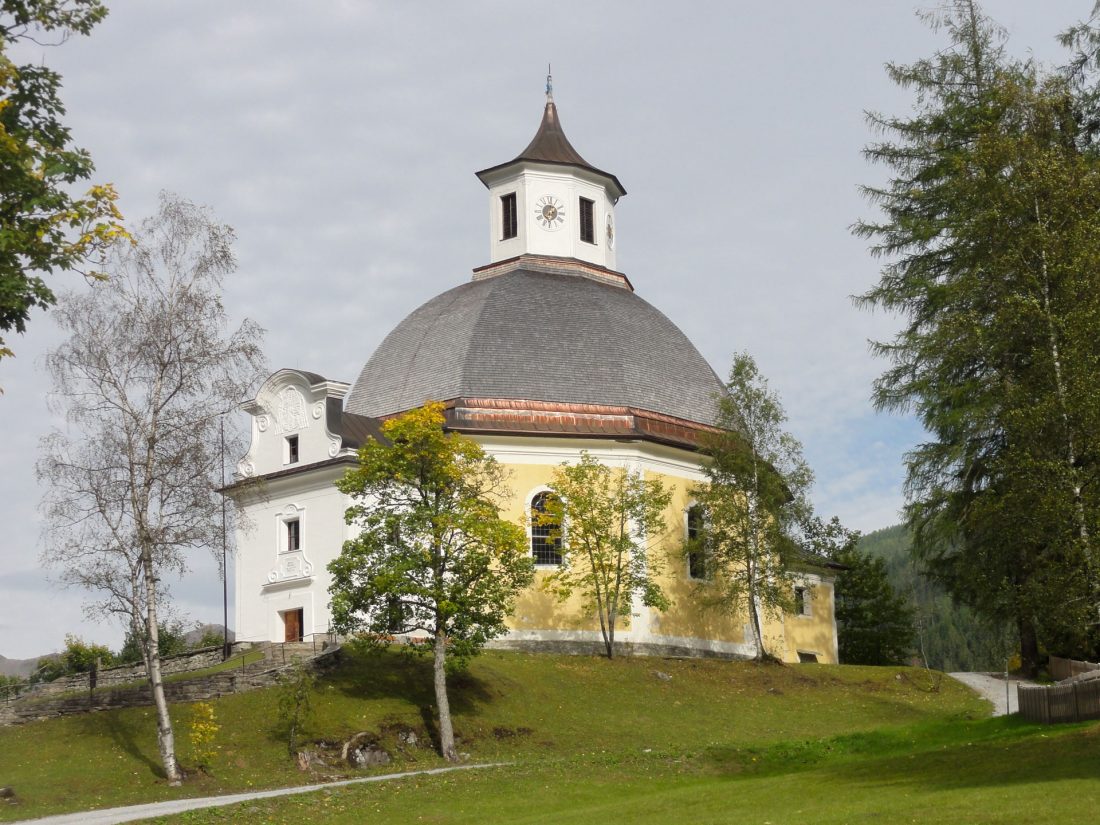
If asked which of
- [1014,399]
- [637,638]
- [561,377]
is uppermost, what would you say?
[561,377]

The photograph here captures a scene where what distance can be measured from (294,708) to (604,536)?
1190 centimetres

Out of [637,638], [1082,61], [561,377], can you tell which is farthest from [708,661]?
[1082,61]

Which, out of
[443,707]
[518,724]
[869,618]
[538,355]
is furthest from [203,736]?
[869,618]

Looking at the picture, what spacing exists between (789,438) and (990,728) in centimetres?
1560

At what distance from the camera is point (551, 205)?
4991cm

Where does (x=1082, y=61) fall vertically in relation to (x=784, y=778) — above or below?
above

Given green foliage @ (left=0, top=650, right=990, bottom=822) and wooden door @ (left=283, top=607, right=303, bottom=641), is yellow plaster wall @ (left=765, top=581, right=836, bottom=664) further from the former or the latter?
wooden door @ (left=283, top=607, right=303, bottom=641)

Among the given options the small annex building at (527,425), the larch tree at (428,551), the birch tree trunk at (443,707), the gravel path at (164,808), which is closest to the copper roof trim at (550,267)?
the small annex building at (527,425)

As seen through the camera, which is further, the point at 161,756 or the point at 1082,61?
the point at 1082,61

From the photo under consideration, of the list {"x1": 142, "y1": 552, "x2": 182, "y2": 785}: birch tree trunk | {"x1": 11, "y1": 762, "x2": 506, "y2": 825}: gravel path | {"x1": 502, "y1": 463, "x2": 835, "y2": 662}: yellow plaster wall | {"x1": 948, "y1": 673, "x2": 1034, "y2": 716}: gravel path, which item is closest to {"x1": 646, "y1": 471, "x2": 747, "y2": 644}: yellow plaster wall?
{"x1": 502, "y1": 463, "x2": 835, "y2": 662}: yellow plaster wall

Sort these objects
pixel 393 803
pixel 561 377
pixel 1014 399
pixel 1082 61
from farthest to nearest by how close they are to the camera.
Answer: pixel 561 377, pixel 1082 61, pixel 1014 399, pixel 393 803

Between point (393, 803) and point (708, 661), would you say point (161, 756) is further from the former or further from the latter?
point (708, 661)

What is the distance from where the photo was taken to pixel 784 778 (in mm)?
23266

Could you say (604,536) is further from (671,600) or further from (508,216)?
(508,216)
